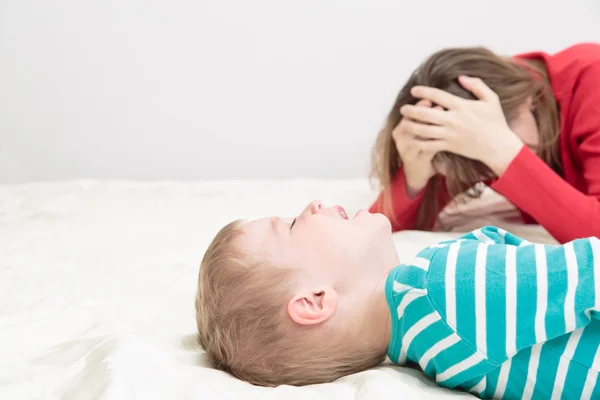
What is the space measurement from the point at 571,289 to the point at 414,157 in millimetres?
704

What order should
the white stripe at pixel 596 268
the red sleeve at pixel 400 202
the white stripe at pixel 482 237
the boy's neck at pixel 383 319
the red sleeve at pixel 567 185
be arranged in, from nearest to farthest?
1. the white stripe at pixel 596 268
2. the boy's neck at pixel 383 319
3. the white stripe at pixel 482 237
4. the red sleeve at pixel 567 185
5. the red sleeve at pixel 400 202

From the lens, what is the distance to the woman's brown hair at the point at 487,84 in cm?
127

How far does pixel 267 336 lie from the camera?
0.71m

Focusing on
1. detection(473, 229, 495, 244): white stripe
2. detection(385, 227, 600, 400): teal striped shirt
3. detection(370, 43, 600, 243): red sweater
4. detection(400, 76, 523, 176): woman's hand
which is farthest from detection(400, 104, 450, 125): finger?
detection(385, 227, 600, 400): teal striped shirt

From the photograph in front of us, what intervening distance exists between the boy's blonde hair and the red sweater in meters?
0.63

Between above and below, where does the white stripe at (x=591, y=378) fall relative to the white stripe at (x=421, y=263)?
below

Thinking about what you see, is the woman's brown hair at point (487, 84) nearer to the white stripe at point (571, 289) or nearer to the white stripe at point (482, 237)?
the white stripe at point (482, 237)

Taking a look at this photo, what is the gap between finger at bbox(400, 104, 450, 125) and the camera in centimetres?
125

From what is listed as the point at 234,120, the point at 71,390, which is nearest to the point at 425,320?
the point at 71,390

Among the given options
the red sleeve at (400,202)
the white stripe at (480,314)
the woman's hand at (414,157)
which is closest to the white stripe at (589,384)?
the white stripe at (480,314)

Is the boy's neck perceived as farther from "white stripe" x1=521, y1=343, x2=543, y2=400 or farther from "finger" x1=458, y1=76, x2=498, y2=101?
"finger" x1=458, y1=76, x2=498, y2=101

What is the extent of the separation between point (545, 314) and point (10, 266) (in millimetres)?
884

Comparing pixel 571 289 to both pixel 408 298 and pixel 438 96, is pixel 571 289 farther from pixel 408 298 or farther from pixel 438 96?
pixel 438 96

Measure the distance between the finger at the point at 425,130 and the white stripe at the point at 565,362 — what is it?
0.64m
